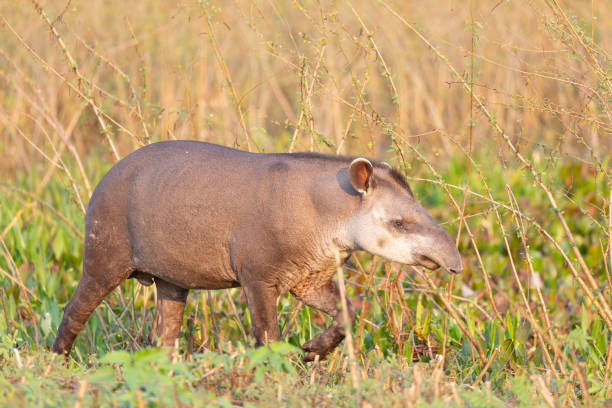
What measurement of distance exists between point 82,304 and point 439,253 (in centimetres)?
203

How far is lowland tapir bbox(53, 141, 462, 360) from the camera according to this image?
4113 millimetres

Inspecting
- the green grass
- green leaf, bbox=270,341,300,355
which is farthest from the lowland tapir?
green leaf, bbox=270,341,300,355

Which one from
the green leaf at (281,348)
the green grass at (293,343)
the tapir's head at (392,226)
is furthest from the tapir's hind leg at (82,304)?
the green leaf at (281,348)

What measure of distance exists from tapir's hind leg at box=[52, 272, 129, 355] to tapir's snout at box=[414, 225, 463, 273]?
1.65 metres

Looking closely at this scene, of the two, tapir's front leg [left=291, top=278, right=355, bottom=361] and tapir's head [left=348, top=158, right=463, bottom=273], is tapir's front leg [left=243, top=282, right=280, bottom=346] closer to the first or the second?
tapir's front leg [left=291, top=278, right=355, bottom=361]

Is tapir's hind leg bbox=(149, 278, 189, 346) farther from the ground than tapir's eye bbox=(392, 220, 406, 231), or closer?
closer

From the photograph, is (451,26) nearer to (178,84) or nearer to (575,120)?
(178,84)

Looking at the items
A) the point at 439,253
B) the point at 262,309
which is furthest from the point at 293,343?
the point at 439,253

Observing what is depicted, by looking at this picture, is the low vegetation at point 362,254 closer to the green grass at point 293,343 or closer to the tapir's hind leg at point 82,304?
the green grass at point 293,343

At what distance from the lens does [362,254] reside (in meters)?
7.99

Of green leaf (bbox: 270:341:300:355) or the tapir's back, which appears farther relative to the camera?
the tapir's back

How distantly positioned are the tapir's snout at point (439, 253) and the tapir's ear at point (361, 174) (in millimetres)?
375

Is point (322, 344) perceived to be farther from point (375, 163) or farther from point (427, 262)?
point (375, 163)

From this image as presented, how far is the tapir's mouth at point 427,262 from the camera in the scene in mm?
4043
